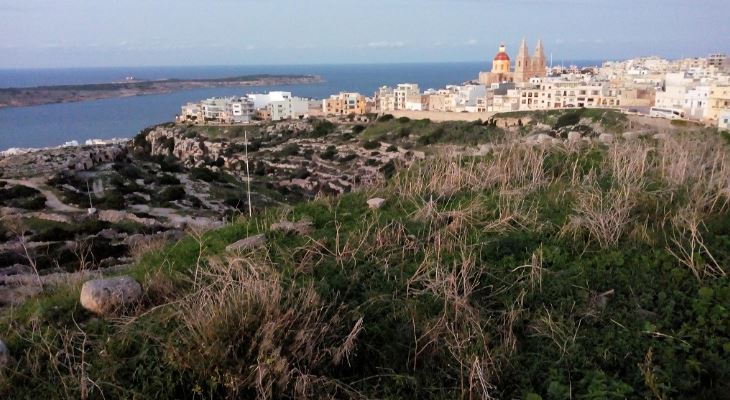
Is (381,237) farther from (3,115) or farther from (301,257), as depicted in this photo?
(3,115)

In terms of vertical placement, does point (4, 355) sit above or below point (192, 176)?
above

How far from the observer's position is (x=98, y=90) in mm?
151625

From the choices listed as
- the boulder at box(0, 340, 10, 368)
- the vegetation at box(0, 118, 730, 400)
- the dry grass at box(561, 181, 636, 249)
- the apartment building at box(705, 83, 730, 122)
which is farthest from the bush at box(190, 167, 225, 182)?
the apartment building at box(705, 83, 730, 122)

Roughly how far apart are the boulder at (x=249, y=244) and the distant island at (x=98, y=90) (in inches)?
5696

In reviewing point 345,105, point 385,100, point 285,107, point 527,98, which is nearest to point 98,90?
point 285,107

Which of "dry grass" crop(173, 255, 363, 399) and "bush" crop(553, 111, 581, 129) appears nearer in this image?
"dry grass" crop(173, 255, 363, 399)

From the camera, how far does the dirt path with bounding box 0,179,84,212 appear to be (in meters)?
18.4

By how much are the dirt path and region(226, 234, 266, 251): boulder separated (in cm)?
1585

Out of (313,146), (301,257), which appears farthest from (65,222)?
(313,146)

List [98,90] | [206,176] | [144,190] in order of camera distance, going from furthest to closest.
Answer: [98,90] → [206,176] → [144,190]

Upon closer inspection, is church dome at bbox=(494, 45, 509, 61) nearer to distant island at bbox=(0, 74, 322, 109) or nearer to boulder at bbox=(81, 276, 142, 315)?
boulder at bbox=(81, 276, 142, 315)

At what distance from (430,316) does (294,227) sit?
227cm

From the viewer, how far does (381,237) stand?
4602 millimetres

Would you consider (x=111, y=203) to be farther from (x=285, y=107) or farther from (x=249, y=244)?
(x=285, y=107)
